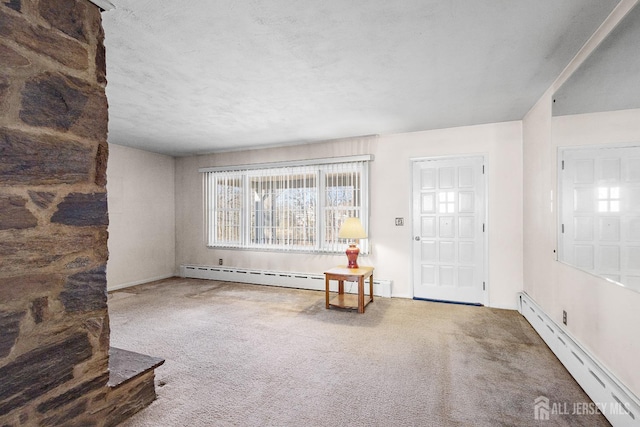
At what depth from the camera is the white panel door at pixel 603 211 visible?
1.66 m

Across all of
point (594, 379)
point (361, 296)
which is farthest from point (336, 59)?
point (594, 379)

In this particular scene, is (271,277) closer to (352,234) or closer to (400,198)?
(352,234)

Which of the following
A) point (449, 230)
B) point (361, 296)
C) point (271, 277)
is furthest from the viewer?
point (271, 277)

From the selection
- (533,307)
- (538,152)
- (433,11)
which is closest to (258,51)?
(433,11)

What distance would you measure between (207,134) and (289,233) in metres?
2.07

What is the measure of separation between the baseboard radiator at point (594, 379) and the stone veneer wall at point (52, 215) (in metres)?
2.83

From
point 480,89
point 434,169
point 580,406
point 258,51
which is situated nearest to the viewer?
point 580,406

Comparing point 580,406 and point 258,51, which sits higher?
point 258,51

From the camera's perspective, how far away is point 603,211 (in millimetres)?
1920

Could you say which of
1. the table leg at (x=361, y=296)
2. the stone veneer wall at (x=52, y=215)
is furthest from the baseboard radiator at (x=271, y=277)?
the stone veneer wall at (x=52, y=215)

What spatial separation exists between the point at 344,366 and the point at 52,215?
2221 millimetres

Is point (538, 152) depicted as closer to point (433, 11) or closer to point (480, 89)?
point (480, 89)

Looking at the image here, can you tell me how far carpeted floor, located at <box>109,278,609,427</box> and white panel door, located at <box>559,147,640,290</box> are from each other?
949 mm

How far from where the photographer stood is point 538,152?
10.9ft
